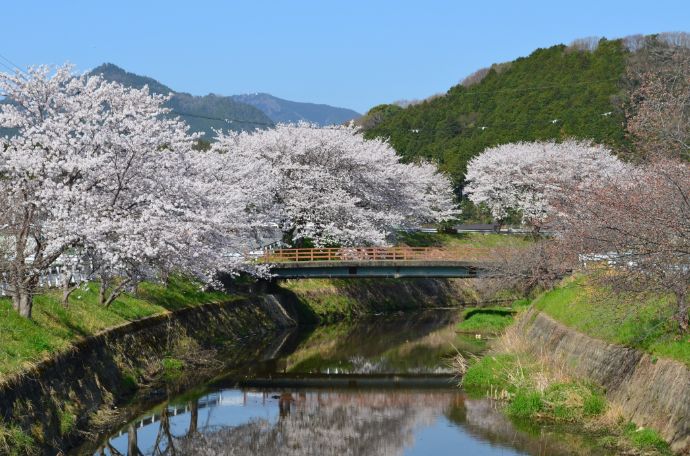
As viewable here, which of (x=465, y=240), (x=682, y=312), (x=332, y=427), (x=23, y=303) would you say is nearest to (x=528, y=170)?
(x=465, y=240)

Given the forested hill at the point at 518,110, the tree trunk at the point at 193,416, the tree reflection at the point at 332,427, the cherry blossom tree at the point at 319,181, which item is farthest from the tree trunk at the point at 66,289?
the forested hill at the point at 518,110

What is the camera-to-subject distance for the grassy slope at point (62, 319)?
77.3ft

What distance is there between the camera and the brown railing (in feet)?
184

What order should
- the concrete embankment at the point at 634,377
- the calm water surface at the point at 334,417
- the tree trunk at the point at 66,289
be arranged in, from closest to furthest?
the concrete embankment at the point at 634,377, the calm water surface at the point at 334,417, the tree trunk at the point at 66,289

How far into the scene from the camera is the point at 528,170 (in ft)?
308

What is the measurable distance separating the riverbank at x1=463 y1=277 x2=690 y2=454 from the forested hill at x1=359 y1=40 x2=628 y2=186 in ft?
249

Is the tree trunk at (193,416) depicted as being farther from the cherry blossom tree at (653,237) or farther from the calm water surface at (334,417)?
the cherry blossom tree at (653,237)

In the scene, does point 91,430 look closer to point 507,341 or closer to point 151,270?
point 151,270

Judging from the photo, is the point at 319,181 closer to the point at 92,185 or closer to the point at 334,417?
the point at 92,185

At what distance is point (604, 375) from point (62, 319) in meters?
17.7

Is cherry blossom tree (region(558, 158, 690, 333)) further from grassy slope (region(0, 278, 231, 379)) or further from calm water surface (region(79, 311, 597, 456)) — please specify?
grassy slope (region(0, 278, 231, 379))

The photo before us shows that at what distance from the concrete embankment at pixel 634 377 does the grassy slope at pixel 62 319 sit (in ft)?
52.5

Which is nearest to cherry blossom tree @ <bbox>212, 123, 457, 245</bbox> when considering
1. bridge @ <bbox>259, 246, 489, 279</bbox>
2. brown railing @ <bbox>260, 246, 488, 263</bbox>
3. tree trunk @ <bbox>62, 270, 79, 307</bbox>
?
brown railing @ <bbox>260, 246, 488, 263</bbox>

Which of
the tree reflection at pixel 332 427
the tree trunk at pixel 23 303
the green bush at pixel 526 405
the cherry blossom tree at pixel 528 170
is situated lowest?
the tree reflection at pixel 332 427
